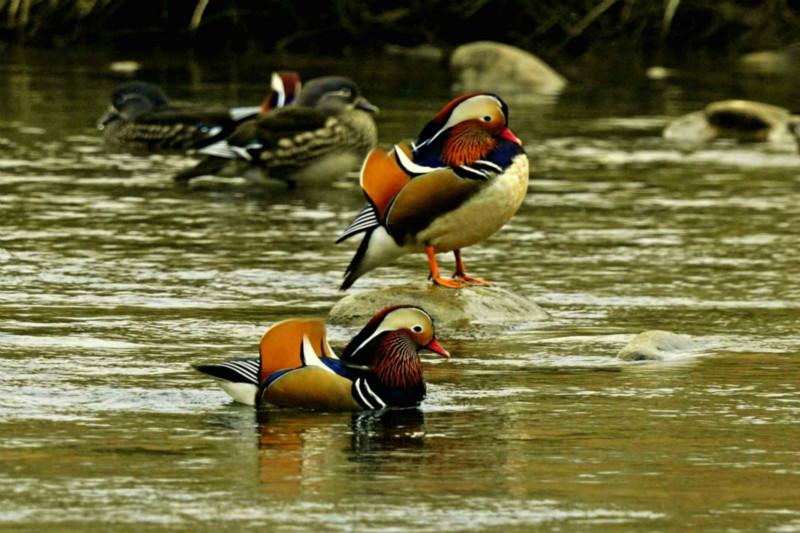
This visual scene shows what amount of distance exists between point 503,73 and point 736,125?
4653mm

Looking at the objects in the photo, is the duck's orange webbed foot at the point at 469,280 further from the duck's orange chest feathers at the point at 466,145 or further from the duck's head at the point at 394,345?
the duck's head at the point at 394,345

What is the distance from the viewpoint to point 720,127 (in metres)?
18.7

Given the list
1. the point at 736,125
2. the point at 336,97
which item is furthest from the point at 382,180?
the point at 736,125

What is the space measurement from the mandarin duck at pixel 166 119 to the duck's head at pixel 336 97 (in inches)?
29.4

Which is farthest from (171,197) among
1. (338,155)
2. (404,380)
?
(404,380)

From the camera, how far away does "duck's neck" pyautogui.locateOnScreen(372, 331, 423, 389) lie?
7.52 meters

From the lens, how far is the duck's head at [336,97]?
15648mm

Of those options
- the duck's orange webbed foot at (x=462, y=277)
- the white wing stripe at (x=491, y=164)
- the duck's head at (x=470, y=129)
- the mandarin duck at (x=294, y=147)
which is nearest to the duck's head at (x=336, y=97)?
the mandarin duck at (x=294, y=147)

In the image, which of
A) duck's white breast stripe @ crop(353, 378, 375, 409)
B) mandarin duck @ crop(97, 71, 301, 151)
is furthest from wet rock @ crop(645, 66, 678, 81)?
duck's white breast stripe @ crop(353, 378, 375, 409)

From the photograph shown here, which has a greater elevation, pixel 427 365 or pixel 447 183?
pixel 447 183

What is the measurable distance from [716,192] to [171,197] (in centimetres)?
369

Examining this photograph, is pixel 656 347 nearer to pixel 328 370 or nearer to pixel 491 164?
pixel 491 164

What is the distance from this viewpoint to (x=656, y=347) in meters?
8.82

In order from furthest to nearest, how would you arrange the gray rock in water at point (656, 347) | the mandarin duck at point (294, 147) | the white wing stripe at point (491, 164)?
the mandarin duck at point (294, 147) < the white wing stripe at point (491, 164) < the gray rock in water at point (656, 347)
